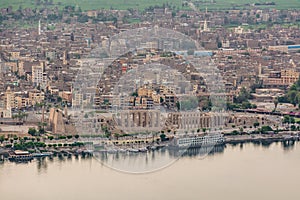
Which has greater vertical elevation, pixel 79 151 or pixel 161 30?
pixel 161 30

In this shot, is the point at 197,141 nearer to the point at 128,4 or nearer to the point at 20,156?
→ the point at 20,156

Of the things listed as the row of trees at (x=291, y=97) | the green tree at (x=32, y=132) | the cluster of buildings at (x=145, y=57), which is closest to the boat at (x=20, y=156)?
the green tree at (x=32, y=132)

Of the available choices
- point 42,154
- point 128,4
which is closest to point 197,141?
point 42,154

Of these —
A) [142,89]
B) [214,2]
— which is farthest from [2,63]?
[214,2]

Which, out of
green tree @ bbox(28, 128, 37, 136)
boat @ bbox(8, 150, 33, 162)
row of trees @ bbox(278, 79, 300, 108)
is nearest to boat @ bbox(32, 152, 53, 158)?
boat @ bbox(8, 150, 33, 162)

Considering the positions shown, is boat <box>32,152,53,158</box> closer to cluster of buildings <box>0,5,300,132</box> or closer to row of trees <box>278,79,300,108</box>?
cluster of buildings <box>0,5,300,132</box>

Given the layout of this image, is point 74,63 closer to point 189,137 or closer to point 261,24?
point 189,137

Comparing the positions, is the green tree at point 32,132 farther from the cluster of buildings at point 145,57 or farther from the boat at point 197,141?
the boat at point 197,141

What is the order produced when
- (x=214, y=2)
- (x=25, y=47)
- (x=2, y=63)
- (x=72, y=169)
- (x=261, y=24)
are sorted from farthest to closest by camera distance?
(x=214, y=2) < (x=261, y=24) < (x=25, y=47) < (x=2, y=63) < (x=72, y=169)
